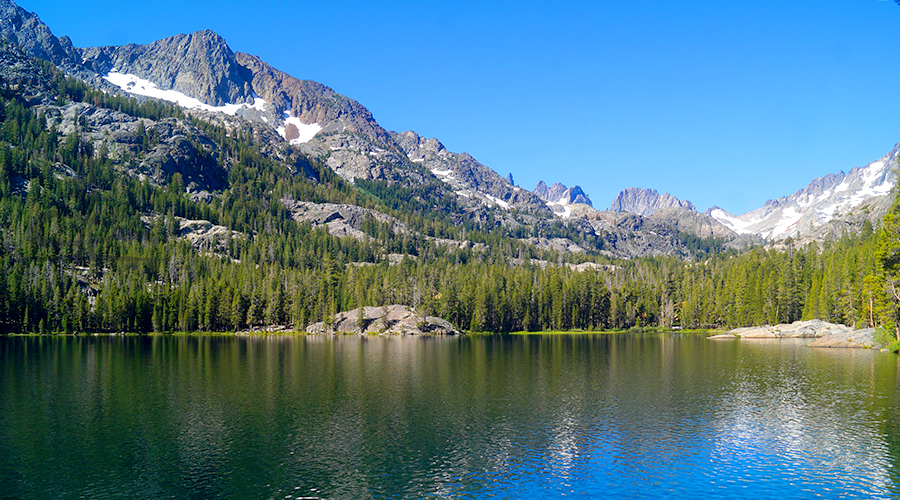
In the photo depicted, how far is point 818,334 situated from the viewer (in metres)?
139

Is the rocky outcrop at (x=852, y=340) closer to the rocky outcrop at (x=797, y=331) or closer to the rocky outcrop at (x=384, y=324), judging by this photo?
the rocky outcrop at (x=797, y=331)

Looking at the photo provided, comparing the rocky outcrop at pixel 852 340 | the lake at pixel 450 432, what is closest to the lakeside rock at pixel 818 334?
the rocky outcrop at pixel 852 340

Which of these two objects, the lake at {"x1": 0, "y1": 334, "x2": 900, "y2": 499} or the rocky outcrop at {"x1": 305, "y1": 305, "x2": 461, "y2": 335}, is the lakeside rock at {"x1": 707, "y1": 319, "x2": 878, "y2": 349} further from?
the rocky outcrop at {"x1": 305, "y1": 305, "x2": 461, "y2": 335}

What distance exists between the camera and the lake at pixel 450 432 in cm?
3203

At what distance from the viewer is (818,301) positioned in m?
155

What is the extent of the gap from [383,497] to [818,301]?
16259 centimetres

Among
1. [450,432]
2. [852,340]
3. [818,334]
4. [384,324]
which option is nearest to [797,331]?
[818,334]

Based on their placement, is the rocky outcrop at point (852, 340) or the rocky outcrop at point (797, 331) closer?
the rocky outcrop at point (852, 340)

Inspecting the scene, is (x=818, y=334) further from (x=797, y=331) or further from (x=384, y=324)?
(x=384, y=324)

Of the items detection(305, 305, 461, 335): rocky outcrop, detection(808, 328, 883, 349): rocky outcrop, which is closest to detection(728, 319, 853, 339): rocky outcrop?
detection(808, 328, 883, 349): rocky outcrop

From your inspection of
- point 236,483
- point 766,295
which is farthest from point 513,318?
point 236,483

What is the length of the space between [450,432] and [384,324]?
5581 inches

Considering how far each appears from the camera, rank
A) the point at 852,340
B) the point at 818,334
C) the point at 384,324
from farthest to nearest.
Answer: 1. the point at 384,324
2. the point at 818,334
3. the point at 852,340

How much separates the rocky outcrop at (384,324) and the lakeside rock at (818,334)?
81929 mm
